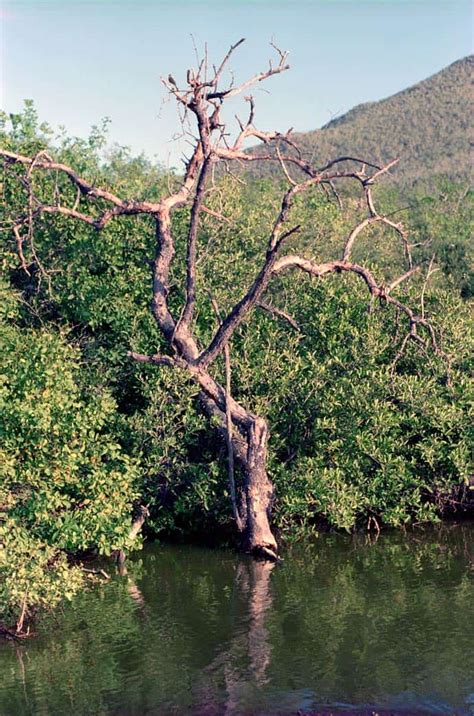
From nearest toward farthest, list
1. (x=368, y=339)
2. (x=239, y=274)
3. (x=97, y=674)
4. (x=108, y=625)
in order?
(x=97, y=674), (x=108, y=625), (x=368, y=339), (x=239, y=274)

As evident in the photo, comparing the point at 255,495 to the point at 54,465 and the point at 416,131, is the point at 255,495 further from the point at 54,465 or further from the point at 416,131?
the point at 416,131

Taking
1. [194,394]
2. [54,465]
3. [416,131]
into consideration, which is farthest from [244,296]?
[416,131]

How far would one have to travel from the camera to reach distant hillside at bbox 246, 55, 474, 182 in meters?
76.4

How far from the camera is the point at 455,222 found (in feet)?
132

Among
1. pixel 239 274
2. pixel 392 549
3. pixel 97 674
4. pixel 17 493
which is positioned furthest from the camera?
pixel 239 274

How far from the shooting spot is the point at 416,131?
83.6 meters

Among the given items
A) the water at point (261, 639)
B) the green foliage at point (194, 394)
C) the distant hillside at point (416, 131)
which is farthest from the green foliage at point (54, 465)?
the distant hillside at point (416, 131)

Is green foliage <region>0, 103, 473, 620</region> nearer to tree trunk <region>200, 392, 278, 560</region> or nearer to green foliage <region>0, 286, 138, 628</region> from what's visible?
green foliage <region>0, 286, 138, 628</region>

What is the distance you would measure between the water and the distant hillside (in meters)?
53.7

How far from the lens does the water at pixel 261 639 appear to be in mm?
12117

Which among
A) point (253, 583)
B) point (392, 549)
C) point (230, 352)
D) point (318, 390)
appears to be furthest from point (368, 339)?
point (253, 583)

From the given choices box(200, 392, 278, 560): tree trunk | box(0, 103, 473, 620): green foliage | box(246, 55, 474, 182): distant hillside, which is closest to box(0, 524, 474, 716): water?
box(200, 392, 278, 560): tree trunk

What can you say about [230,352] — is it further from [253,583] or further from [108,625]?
[108,625]

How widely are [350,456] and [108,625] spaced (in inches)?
260
